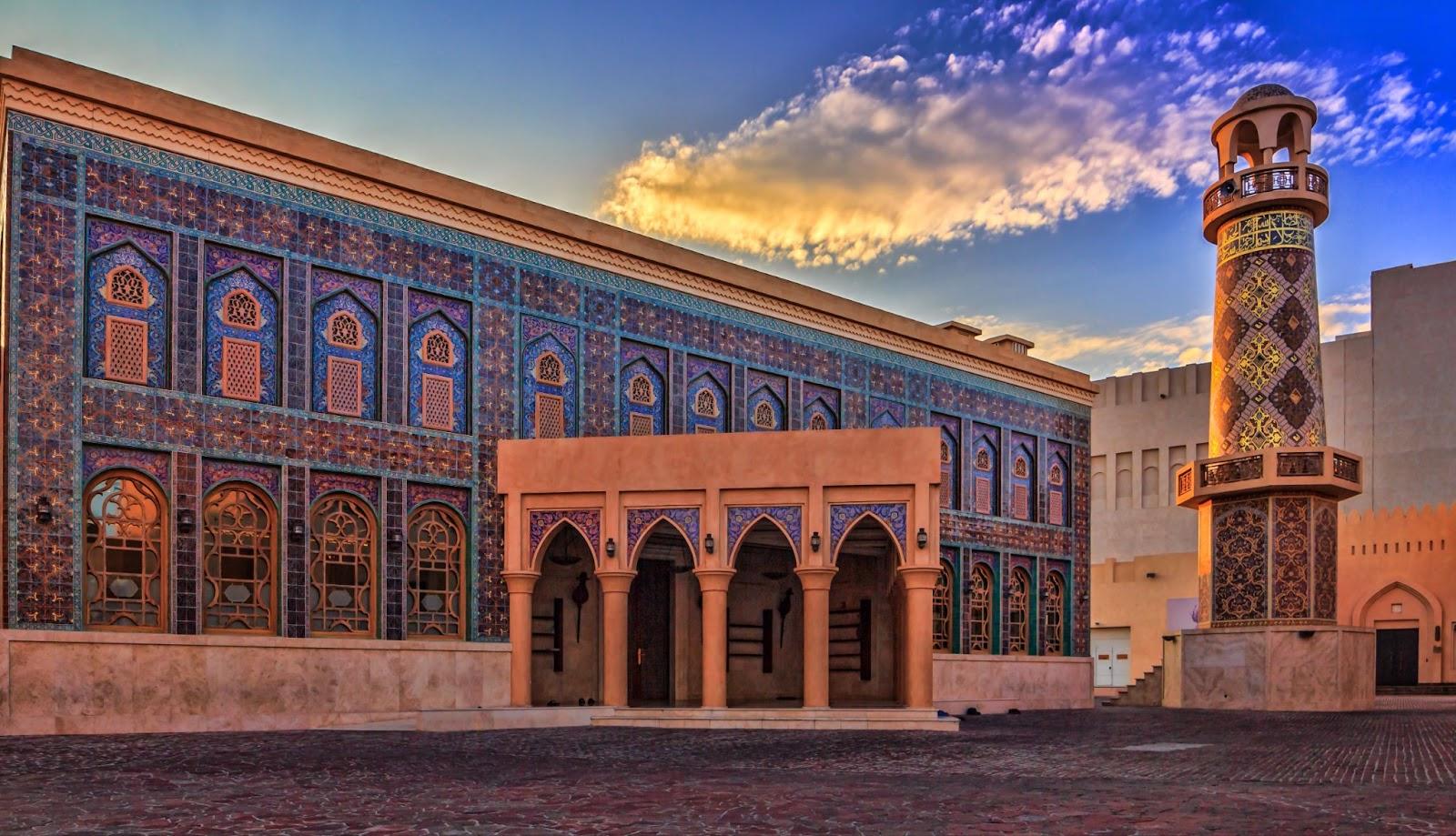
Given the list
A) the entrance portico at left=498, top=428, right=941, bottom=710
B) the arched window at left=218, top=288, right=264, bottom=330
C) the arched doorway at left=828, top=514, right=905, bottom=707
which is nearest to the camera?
the arched window at left=218, top=288, right=264, bottom=330

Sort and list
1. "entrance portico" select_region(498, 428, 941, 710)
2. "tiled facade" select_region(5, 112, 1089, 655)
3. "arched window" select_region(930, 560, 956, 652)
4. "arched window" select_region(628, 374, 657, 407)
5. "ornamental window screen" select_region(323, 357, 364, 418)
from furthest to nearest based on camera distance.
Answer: "arched window" select_region(930, 560, 956, 652)
"arched window" select_region(628, 374, 657, 407)
"entrance portico" select_region(498, 428, 941, 710)
"ornamental window screen" select_region(323, 357, 364, 418)
"tiled facade" select_region(5, 112, 1089, 655)

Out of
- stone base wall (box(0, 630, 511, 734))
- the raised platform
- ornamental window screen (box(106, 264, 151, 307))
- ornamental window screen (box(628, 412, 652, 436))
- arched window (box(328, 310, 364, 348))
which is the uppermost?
ornamental window screen (box(106, 264, 151, 307))

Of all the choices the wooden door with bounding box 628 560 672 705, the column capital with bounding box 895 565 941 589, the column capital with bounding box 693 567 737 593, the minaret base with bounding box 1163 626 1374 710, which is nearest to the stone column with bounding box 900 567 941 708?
the column capital with bounding box 895 565 941 589

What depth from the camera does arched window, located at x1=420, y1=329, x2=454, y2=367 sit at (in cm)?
1852

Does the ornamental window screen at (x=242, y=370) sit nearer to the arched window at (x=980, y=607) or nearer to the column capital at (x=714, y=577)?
the column capital at (x=714, y=577)

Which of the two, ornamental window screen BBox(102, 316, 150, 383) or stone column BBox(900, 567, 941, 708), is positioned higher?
ornamental window screen BBox(102, 316, 150, 383)

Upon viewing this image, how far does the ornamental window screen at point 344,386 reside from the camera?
1741cm

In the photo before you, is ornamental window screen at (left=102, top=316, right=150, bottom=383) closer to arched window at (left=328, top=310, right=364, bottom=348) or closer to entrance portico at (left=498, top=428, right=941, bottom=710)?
arched window at (left=328, top=310, right=364, bottom=348)

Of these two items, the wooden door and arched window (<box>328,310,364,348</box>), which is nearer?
arched window (<box>328,310,364,348</box>)

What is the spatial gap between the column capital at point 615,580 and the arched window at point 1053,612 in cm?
1315

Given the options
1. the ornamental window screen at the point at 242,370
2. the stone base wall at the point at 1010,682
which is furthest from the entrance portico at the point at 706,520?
the stone base wall at the point at 1010,682

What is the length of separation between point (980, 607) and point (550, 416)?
463 inches

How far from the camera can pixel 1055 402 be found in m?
29.9

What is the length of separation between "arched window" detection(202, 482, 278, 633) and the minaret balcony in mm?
20405
